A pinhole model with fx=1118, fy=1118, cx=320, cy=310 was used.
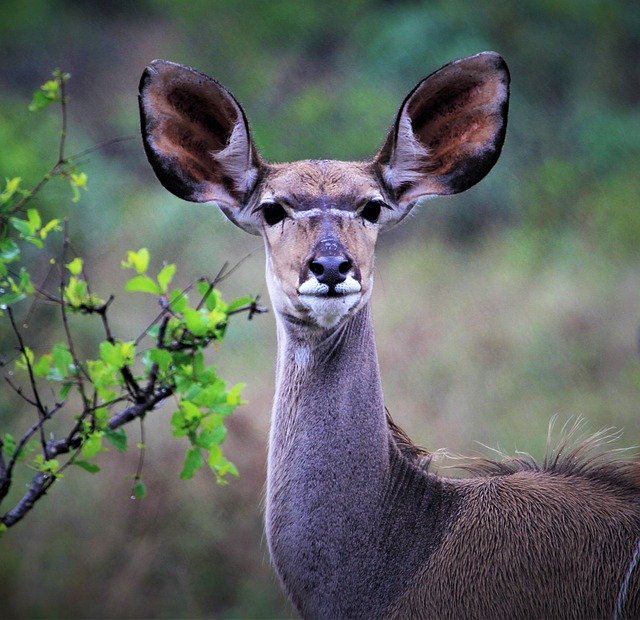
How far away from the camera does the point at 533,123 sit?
13031 millimetres

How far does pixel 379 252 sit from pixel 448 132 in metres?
6.99

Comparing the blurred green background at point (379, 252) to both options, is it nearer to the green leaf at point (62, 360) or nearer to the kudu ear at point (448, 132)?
the green leaf at point (62, 360)

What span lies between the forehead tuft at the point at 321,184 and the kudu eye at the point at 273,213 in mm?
38

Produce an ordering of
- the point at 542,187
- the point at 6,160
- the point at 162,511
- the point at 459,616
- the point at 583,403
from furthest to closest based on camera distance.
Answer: the point at 542,187 < the point at 583,403 < the point at 6,160 < the point at 162,511 < the point at 459,616

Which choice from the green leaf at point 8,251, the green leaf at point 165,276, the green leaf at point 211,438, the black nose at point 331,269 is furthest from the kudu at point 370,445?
the green leaf at point 8,251

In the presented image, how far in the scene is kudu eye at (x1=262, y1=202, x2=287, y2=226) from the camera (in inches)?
152

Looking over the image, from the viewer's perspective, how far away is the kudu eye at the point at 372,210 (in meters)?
3.89

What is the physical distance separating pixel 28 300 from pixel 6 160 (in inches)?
41.1

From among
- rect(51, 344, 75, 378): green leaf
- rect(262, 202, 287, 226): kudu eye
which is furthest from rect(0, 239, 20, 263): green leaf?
rect(262, 202, 287, 226): kudu eye

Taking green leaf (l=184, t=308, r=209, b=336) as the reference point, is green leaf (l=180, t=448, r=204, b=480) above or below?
below

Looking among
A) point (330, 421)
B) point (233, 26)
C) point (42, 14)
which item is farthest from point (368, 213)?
point (42, 14)

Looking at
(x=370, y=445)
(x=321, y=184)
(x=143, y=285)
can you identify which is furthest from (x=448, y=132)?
(x=143, y=285)

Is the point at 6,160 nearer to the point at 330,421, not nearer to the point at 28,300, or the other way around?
the point at 28,300

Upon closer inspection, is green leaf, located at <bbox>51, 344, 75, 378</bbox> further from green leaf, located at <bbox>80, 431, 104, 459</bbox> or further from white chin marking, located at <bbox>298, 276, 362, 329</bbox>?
white chin marking, located at <bbox>298, 276, 362, 329</bbox>
